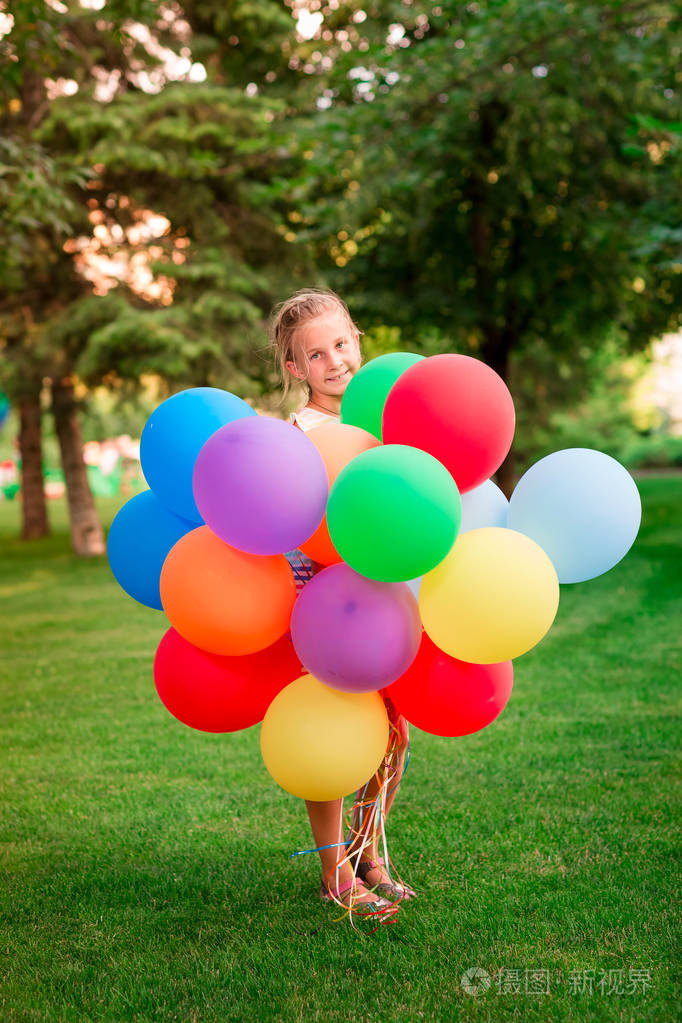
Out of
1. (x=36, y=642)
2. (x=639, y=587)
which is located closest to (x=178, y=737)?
(x=36, y=642)

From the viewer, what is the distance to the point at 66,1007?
7.75ft

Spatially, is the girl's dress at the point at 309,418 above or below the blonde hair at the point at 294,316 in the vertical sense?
below

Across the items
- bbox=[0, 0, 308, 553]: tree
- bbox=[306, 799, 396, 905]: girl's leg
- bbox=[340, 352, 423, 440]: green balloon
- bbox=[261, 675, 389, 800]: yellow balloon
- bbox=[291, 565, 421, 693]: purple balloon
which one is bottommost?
bbox=[306, 799, 396, 905]: girl's leg

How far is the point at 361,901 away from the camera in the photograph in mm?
2795

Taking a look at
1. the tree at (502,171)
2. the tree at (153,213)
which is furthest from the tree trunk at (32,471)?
the tree at (502,171)

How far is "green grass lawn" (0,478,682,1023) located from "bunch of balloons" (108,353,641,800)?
59 cm

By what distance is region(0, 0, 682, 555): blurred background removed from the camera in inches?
364

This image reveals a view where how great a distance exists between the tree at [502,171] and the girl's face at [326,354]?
5.62 meters

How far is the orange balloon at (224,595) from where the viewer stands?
236 centimetres

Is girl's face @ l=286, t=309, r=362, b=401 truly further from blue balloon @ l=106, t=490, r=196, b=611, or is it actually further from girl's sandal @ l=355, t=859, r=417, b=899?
girl's sandal @ l=355, t=859, r=417, b=899

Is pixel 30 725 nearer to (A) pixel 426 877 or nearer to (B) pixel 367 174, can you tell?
(A) pixel 426 877

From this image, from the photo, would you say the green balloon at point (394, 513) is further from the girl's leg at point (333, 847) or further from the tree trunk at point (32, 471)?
the tree trunk at point (32, 471)

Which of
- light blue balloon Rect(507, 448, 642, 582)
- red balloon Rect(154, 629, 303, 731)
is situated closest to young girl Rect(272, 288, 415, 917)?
Answer: red balloon Rect(154, 629, 303, 731)

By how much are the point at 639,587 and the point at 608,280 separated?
5.31 m
